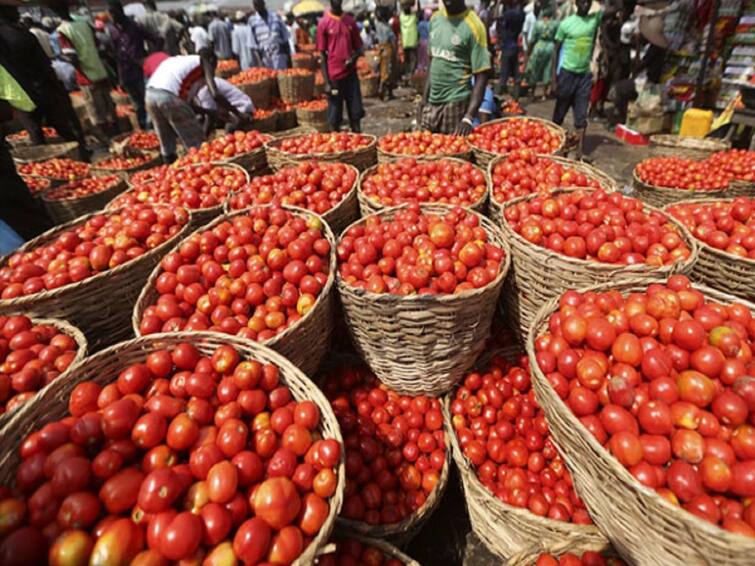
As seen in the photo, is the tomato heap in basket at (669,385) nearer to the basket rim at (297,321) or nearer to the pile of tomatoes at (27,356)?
the basket rim at (297,321)

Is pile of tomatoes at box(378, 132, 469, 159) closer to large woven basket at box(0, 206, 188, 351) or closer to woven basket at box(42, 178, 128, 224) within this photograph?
large woven basket at box(0, 206, 188, 351)

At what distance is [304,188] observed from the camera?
Result: 3.82 metres

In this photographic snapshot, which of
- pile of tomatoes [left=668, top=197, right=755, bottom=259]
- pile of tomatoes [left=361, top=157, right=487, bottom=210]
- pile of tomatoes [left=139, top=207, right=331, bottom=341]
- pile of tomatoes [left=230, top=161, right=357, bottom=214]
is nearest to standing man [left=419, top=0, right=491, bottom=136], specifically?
pile of tomatoes [left=361, top=157, right=487, bottom=210]

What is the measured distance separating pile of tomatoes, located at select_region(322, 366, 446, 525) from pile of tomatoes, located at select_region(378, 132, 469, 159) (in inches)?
111

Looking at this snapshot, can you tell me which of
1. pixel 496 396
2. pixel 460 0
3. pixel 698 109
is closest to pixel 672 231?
pixel 496 396

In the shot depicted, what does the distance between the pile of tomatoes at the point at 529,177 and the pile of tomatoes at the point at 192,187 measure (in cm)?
271

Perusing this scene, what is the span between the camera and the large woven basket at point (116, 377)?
5.10 feet

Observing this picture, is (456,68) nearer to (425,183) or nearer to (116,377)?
(425,183)

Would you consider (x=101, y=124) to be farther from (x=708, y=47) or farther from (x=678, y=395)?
(x=708, y=47)

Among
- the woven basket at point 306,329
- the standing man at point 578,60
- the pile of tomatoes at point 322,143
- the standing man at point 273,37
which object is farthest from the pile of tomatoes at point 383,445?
the standing man at point 273,37

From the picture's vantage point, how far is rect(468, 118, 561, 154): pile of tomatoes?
15.7 ft

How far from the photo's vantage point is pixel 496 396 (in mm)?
2943

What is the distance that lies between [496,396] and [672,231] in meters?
1.70

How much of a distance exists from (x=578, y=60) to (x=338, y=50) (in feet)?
15.9
